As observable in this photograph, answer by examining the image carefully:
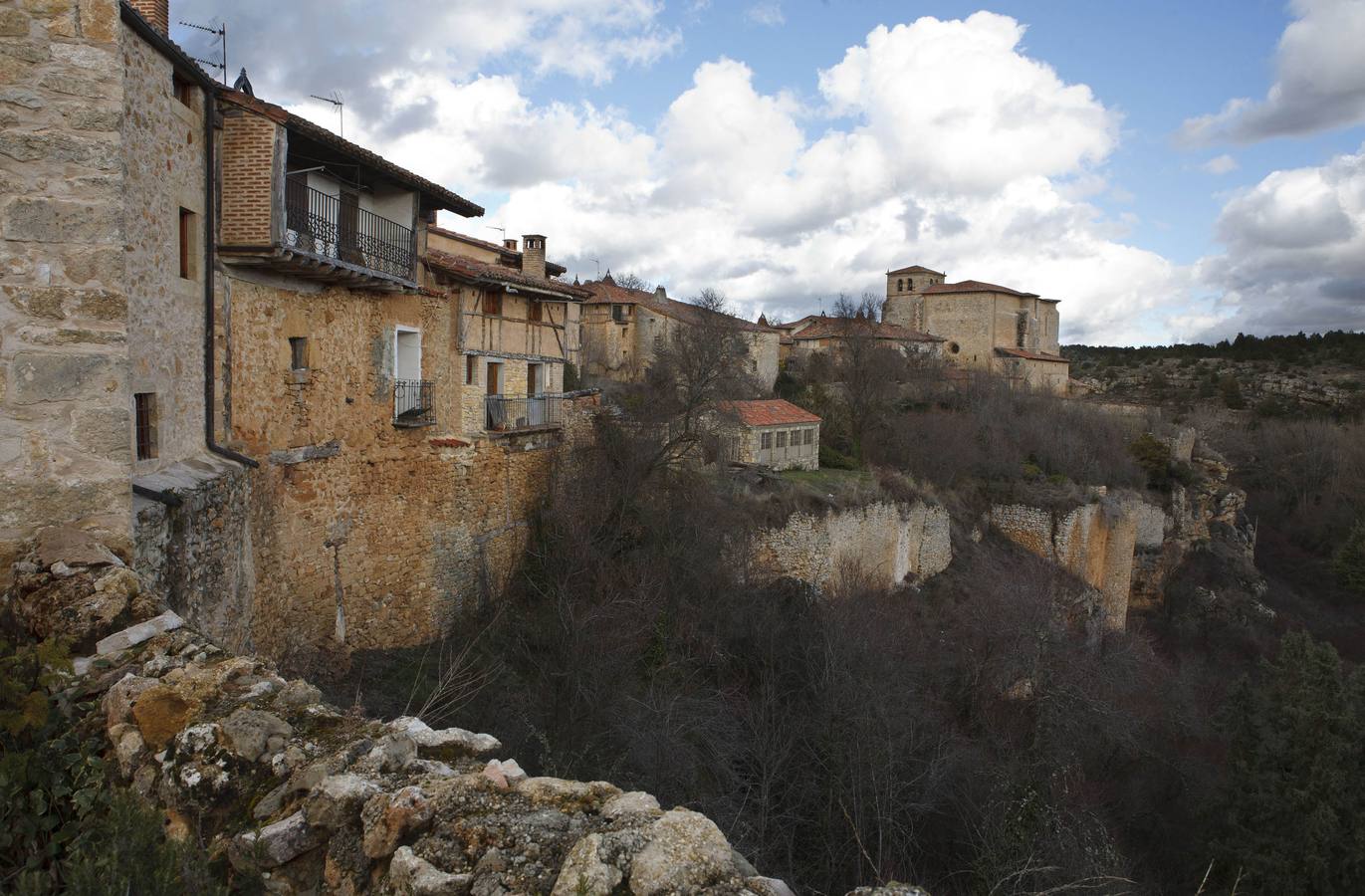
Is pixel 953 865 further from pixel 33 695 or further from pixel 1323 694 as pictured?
pixel 33 695

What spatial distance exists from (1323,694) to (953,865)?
8.28 metres

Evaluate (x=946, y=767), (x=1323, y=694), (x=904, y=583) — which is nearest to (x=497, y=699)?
(x=946, y=767)

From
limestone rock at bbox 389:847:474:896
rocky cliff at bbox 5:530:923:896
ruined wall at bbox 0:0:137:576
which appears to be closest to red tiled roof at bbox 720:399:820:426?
ruined wall at bbox 0:0:137:576

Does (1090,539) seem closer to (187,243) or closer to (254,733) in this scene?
(187,243)

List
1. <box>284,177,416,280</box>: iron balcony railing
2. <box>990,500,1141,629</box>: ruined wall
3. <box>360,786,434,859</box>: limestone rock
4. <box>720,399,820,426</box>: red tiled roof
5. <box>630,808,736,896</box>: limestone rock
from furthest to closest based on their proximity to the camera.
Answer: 1. <box>990,500,1141,629</box>: ruined wall
2. <box>720,399,820,426</box>: red tiled roof
3. <box>284,177,416,280</box>: iron balcony railing
4. <box>360,786,434,859</box>: limestone rock
5. <box>630,808,736,896</box>: limestone rock

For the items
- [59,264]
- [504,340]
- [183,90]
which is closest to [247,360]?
[183,90]

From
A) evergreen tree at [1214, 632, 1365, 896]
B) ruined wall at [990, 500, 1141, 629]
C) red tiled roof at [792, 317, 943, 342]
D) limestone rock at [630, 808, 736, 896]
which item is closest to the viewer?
limestone rock at [630, 808, 736, 896]

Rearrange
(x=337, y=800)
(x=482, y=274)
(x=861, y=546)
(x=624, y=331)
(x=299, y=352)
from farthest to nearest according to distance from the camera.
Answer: (x=624, y=331)
(x=861, y=546)
(x=482, y=274)
(x=299, y=352)
(x=337, y=800)

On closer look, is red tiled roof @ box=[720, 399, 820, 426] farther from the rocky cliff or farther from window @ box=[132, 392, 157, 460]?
the rocky cliff

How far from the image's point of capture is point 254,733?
267cm

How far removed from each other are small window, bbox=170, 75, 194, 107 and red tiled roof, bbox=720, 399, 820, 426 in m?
17.8

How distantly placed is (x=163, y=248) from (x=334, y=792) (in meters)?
8.16

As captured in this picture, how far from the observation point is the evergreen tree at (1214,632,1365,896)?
14.5 m

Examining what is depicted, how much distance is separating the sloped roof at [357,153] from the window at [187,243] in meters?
1.62
